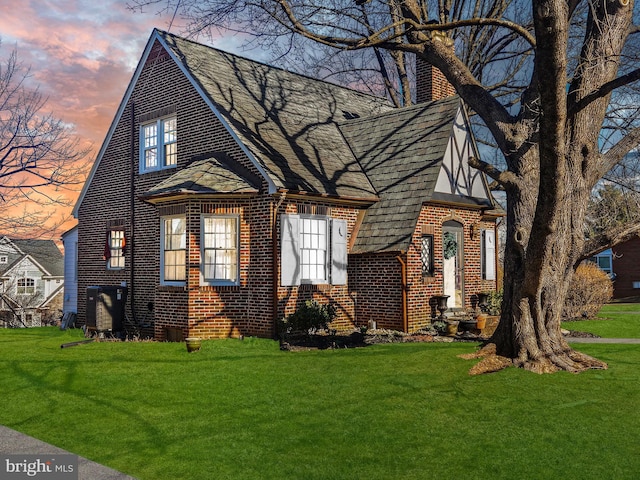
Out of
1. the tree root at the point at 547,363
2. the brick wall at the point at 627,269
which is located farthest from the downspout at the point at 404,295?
the brick wall at the point at 627,269

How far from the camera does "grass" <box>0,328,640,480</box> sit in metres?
5.68

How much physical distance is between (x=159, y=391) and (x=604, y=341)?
981 centimetres

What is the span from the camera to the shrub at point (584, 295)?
62.8 feet

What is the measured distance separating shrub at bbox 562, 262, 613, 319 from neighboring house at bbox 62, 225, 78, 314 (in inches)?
669

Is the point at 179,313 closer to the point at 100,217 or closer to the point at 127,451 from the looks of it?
the point at 100,217

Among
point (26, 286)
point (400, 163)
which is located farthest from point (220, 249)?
point (26, 286)

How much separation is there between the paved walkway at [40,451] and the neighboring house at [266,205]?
309 inches

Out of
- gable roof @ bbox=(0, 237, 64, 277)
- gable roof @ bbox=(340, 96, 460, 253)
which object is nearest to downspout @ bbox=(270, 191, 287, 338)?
gable roof @ bbox=(340, 96, 460, 253)

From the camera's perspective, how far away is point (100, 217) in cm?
1964

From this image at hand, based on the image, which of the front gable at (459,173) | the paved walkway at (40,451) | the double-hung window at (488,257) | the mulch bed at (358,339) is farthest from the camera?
the double-hung window at (488,257)

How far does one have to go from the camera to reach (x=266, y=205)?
48.4ft

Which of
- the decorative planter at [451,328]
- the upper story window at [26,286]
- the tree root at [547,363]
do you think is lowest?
the tree root at [547,363]

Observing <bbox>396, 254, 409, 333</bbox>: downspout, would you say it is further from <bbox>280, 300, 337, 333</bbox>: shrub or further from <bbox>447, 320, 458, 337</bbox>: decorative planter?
<bbox>280, 300, 337, 333</bbox>: shrub

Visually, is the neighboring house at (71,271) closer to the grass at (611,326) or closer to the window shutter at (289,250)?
the window shutter at (289,250)
